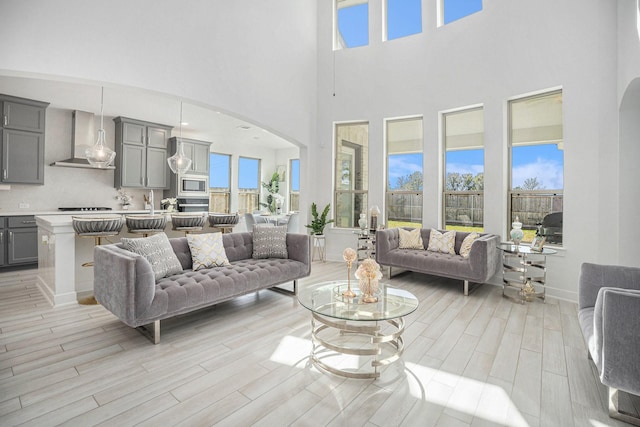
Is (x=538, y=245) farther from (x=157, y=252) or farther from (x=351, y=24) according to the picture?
(x=351, y=24)

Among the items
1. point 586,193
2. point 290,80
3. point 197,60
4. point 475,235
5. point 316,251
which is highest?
point 290,80

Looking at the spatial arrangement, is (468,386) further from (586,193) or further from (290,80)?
(290,80)

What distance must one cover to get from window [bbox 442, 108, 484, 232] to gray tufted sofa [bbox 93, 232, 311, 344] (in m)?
2.92

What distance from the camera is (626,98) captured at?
3.41m

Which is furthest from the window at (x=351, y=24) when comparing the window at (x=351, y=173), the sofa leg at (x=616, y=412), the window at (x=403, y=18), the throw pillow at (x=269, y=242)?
the sofa leg at (x=616, y=412)

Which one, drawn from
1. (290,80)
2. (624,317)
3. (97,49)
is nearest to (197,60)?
(97,49)

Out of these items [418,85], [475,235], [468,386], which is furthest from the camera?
[418,85]

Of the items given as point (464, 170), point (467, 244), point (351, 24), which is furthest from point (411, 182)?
point (351, 24)

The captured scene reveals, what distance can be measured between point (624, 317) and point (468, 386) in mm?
981

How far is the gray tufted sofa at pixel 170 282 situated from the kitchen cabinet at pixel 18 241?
3752 millimetres

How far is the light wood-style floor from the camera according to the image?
1.86m

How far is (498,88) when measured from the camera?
4707 mm

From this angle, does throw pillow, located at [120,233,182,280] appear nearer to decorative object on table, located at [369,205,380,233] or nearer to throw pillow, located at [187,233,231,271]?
throw pillow, located at [187,233,231,271]

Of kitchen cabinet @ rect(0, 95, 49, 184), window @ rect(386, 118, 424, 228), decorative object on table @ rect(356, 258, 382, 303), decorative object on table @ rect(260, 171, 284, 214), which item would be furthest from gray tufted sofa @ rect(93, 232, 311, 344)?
decorative object on table @ rect(260, 171, 284, 214)
